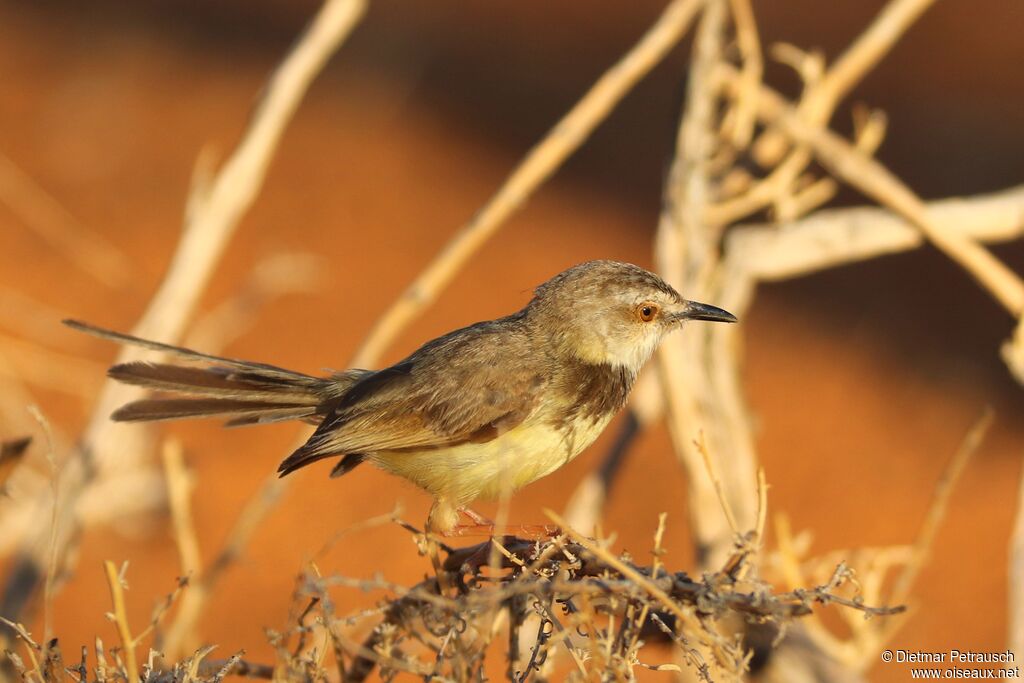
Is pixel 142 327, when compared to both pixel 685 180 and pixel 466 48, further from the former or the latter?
pixel 466 48

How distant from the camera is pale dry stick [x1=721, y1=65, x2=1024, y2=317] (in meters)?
4.52

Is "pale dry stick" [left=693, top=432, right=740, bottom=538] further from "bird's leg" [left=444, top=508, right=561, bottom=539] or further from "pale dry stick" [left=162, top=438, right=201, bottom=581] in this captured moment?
"pale dry stick" [left=162, top=438, right=201, bottom=581]

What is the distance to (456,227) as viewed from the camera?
1645cm

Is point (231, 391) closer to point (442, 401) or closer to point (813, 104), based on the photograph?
point (442, 401)

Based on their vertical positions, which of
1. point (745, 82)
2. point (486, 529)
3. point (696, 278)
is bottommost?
point (486, 529)

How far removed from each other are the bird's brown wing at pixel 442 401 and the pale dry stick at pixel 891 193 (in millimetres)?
1655

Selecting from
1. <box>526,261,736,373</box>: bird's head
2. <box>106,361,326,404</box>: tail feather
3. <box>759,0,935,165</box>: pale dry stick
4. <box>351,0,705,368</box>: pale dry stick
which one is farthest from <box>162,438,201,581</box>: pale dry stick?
<box>759,0,935,165</box>: pale dry stick

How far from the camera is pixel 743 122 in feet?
17.7

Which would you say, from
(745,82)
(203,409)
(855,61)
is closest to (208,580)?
(203,409)

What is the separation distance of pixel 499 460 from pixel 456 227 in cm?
1267

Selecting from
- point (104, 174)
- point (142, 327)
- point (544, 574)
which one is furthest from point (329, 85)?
point (544, 574)

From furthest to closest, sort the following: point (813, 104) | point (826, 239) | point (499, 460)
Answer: point (813, 104), point (826, 239), point (499, 460)

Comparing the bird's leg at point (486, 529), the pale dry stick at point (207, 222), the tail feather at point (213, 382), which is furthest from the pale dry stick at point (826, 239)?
the pale dry stick at point (207, 222)

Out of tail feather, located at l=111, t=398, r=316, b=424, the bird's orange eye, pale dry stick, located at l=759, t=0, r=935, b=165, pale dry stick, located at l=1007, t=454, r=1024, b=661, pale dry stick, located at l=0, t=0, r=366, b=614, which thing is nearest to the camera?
pale dry stick, located at l=1007, t=454, r=1024, b=661
